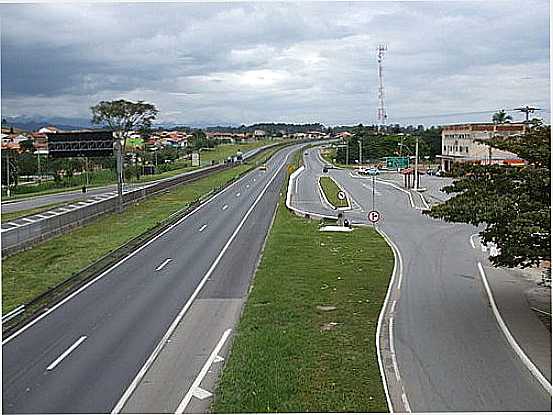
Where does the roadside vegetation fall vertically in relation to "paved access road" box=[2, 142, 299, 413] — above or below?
above

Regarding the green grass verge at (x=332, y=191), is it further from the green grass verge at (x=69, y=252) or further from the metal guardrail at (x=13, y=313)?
the metal guardrail at (x=13, y=313)

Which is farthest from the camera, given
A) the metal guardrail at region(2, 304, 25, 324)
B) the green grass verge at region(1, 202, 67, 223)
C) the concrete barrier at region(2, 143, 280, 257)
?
the green grass verge at region(1, 202, 67, 223)

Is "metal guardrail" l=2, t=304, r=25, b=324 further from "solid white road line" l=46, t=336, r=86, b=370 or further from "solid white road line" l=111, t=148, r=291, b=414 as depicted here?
"solid white road line" l=111, t=148, r=291, b=414

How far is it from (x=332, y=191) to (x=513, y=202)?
46872 mm

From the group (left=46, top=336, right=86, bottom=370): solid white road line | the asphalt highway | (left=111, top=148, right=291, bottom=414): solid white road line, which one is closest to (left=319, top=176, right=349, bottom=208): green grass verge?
(left=111, top=148, right=291, bottom=414): solid white road line

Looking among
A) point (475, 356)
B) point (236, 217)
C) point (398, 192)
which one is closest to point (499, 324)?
point (475, 356)

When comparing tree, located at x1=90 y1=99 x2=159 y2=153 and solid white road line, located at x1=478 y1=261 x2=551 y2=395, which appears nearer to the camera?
solid white road line, located at x1=478 y1=261 x2=551 y2=395

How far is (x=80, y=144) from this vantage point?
4594 centimetres

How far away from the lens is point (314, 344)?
16.7 metres

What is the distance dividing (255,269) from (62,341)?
10.6 metres

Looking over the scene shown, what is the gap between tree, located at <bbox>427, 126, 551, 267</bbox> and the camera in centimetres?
1773

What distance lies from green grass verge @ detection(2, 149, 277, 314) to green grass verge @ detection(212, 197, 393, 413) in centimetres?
716

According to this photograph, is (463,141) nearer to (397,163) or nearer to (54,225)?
(397,163)

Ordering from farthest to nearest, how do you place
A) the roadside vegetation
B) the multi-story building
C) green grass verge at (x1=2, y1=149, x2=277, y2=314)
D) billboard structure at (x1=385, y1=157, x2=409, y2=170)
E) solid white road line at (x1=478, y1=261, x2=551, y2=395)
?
billboard structure at (x1=385, y1=157, x2=409, y2=170), the multi-story building, the roadside vegetation, green grass verge at (x1=2, y1=149, x2=277, y2=314), solid white road line at (x1=478, y1=261, x2=551, y2=395)
